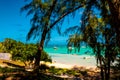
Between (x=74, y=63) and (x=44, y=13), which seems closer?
(x=44, y=13)

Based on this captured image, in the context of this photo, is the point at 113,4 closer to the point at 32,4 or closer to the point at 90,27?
the point at 90,27

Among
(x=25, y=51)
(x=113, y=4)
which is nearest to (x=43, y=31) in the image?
(x=25, y=51)

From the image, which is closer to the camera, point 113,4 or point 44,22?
point 113,4

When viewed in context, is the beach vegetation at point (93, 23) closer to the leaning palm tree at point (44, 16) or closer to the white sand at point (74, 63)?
the leaning palm tree at point (44, 16)

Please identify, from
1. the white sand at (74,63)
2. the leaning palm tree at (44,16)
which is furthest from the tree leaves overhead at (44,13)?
the white sand at (74,63)

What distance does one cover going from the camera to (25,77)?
14.0m

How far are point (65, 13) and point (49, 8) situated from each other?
9.38 ft

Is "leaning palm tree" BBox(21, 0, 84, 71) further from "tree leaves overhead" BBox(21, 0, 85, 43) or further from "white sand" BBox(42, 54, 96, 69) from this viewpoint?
"white sand" BBox(42, 54, 96, 69)

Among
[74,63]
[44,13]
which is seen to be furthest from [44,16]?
[74,63]

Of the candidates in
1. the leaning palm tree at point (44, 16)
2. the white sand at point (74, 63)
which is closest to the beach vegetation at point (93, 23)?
the leaning palm tree at point (44, 16)

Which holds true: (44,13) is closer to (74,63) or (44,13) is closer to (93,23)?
(93,23)

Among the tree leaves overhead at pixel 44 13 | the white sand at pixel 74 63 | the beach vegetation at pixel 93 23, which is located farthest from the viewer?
the white sand at pixel 74 63

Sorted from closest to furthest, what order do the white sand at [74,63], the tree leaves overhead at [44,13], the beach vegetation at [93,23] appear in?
the beach vegetation at [93,23], the tree leaves overhead at [44,13], the white sand at [74,63]

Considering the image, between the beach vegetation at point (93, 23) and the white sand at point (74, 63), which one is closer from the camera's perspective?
the beach vegetation at point (93, 23)
